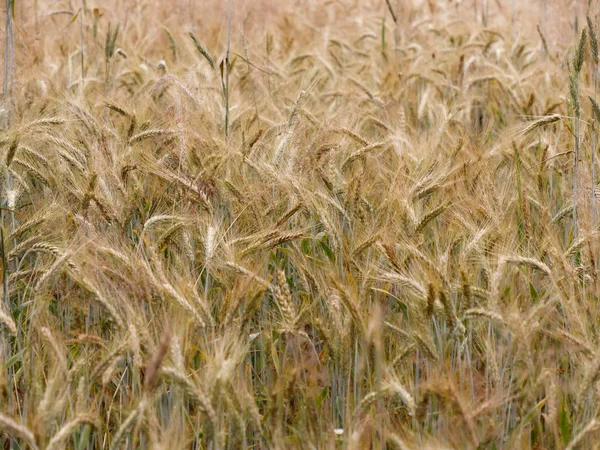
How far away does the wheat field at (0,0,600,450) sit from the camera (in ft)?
5.10

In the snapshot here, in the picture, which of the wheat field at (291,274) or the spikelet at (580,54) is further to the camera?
the spikelet at (580,54)

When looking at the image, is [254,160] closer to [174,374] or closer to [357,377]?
[357,377]

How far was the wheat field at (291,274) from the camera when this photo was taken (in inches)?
61.2

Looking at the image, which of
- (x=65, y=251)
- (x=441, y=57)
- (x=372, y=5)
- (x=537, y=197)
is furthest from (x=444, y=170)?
(x=372, y=5)

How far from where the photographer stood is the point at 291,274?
2.59 metres

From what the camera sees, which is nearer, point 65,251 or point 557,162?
point 65,251

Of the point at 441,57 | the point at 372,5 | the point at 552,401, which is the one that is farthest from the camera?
the point at 372,5

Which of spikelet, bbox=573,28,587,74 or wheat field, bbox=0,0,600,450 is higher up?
spikelet, bbox=573,28,587,74

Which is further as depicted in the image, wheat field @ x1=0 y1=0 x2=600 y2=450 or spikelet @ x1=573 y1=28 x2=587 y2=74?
spikelet @ x1=573 y1=28 x2=587 y2=74

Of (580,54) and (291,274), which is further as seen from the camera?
(291,274)

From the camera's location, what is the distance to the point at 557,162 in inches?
111

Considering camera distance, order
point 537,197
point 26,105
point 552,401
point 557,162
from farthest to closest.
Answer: point 26,105 < point 557,162 < point 537,197 < point 552,401

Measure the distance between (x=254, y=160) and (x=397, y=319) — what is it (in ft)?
2.48

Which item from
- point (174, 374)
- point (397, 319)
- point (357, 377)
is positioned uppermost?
point (174, 374)
